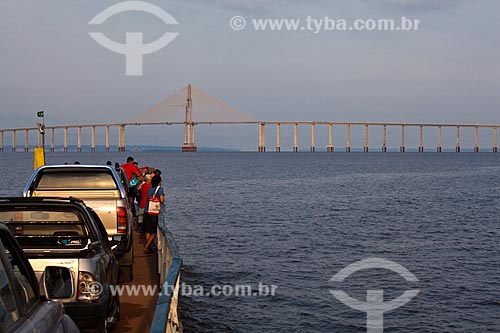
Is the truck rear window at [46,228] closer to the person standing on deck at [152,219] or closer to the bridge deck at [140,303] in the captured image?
the bridge deck at [140,303]

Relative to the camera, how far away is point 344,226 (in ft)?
105

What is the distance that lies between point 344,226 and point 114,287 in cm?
2539

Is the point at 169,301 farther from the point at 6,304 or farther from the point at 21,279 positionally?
the point at 6,304

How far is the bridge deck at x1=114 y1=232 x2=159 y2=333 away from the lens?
7.99 metres

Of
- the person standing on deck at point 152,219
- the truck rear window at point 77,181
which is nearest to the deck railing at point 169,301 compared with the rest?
the truck rear window at point 77,181

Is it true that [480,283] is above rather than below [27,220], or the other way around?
A: below

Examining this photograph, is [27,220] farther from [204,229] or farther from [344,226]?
[344,226]

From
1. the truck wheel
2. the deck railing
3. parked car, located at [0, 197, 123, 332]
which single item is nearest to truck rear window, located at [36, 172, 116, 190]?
the truck wheel

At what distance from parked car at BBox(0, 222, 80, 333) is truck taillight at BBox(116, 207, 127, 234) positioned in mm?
6295

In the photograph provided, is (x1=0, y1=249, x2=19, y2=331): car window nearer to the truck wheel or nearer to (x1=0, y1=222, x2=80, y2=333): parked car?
(x1=0, y1=222, x2=80, y2=333): parked car

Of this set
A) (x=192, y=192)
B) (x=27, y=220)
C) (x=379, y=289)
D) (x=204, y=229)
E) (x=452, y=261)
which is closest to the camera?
(x=27, y=220)

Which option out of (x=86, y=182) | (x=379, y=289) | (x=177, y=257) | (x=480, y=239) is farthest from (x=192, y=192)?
(x=177, y=257)

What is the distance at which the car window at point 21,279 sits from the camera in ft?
12.1

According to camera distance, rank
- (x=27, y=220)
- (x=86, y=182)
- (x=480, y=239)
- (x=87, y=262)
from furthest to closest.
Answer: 1. (x=480, y=239)
2. (x=86, y=182)
3. (x=27, y=220)
4. (x=87, y=262)
